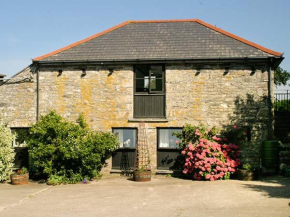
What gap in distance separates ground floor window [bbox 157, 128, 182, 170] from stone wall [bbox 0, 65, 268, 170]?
278 millimetres

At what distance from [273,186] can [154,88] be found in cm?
645

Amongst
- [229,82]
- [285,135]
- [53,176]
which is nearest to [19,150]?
[53,176]

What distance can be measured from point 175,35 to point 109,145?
6.28m

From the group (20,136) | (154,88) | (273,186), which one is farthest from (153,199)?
(20,136)

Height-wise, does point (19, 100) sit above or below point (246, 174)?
above

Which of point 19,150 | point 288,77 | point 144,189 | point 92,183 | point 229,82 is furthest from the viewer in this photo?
point 288,77

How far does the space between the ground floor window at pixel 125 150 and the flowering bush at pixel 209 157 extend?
7.77ft

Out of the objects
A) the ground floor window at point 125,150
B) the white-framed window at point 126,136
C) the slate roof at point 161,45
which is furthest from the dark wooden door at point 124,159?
the slate roof at point 161,45

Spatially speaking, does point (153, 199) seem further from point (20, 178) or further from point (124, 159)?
point (20, 178)

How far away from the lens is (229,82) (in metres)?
14.2

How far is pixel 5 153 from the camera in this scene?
13820mm

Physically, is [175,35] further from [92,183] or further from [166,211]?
[166,211]

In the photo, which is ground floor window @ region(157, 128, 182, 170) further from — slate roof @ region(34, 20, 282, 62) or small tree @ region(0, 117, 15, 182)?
small tree @ region(0, 117, 15, 182)

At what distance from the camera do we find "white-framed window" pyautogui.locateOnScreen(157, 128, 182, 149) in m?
14.6
